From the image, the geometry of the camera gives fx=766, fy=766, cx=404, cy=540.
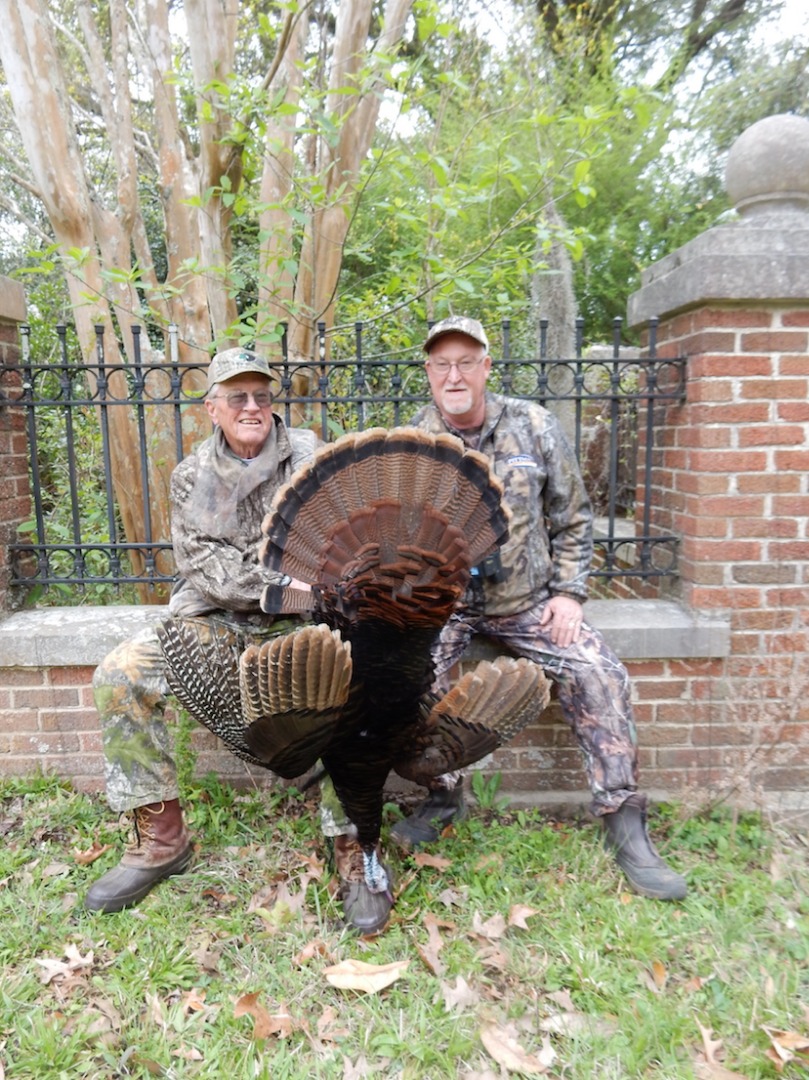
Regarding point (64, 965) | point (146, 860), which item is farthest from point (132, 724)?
point (64, 965)

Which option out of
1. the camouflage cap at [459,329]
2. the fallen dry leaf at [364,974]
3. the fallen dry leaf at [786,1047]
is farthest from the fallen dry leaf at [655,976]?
the camouflage cap at [459,329]

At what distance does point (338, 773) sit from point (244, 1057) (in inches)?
29.1

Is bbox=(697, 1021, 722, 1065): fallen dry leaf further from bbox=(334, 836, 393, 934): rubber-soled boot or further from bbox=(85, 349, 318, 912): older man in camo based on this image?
bbox=(85, 349, 318, 912): older man in camo

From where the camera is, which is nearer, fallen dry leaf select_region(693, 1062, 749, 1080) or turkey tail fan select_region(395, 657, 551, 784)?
fallen dry leaf select_region(693, 1062, 749, 1080)

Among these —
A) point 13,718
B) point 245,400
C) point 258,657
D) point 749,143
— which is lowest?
point 13,718

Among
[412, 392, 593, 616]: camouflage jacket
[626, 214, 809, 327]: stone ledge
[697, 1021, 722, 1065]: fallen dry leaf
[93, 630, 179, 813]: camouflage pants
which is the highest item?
[626, 214, 809, 327]: stone ledge

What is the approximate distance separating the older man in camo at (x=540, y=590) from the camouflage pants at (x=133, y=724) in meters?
0.93

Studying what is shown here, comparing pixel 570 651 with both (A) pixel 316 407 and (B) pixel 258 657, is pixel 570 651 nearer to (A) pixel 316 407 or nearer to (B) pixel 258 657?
Result: (B) pixel 258 657

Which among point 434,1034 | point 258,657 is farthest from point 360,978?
point 258,657

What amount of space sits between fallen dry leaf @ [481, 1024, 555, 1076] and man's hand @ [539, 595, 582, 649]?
4.08 ft

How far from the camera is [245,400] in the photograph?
8.54 ft

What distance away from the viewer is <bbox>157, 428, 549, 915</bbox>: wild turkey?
2.04 meters

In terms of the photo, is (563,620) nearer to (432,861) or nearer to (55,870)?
(432,861)

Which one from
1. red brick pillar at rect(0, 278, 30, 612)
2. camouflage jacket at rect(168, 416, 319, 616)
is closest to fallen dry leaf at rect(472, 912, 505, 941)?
camouflage jacket at rect(168, 416, 319, 616)
